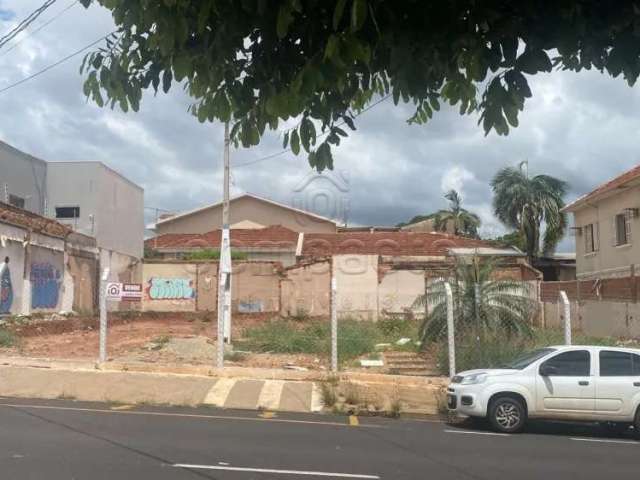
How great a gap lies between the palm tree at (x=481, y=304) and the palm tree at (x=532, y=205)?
3385 cm

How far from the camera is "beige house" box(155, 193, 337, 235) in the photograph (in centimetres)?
5944

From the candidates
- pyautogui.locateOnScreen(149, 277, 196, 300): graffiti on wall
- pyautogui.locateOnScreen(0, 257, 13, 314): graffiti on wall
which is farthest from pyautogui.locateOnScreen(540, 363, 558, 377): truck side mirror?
pyautogui.locateOnScreen(149, 277, 196, 300): graffiti on wall

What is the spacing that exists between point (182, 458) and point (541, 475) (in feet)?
13.3

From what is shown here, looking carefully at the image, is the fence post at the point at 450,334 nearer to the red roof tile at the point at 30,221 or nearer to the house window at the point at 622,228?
the red roof tile at the point at 30,221

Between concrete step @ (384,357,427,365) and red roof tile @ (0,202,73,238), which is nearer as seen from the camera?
concrete step @ (384,357,427,365)

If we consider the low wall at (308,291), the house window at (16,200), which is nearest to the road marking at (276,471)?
the low wall at (308,291)

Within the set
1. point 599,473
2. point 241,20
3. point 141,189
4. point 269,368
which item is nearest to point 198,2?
point 241,20

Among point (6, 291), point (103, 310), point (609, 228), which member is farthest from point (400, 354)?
point (609, 228)

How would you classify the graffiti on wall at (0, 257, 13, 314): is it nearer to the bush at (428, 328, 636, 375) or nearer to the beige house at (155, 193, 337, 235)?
the bush at (428, 328, 636, 375)

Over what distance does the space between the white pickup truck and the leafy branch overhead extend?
30.1ft

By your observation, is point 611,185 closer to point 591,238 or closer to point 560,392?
point 591,238

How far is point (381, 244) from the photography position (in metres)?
45.2

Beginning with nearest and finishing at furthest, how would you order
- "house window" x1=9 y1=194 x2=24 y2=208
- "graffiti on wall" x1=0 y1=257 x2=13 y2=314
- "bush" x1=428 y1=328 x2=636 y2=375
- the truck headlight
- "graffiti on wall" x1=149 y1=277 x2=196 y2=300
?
the truck headlight → "bush" x1=428 y1=328 x2=636 y2=375 → "graffiti on wall" x1=0 y1=257 x2=13 y2=314 → "house window" x1=9 y1=194 x2=24 y2=208 → "graffiti on wall" x1=149 y1=277 x2=196 y2=300

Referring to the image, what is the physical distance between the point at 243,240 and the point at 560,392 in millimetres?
40029
